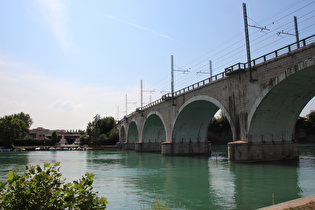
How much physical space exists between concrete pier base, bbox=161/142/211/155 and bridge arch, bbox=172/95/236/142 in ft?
2.42

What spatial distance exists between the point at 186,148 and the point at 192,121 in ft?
17.2

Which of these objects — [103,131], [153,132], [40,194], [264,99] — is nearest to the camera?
[40,194]

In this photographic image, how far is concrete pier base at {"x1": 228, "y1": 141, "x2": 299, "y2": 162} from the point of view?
2880 centimetres

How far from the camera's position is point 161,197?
14688 millimetres

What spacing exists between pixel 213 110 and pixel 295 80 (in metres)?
20.9

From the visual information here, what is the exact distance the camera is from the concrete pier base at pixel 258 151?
2880 cm

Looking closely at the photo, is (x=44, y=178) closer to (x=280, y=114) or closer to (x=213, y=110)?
(x=280, y=114)

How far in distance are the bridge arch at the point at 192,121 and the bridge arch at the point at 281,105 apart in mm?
12595

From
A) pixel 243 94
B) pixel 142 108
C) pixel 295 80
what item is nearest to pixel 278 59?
pixel 295 80

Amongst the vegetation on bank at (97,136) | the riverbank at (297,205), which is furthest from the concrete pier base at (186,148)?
the vegetation on bank at (97,136)

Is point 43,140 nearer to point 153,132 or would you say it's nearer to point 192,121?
point 153,132

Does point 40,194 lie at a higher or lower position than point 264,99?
lower

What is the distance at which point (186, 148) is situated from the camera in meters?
48.4

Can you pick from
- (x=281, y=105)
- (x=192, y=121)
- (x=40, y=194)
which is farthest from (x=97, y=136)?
(x=40, y=194)
